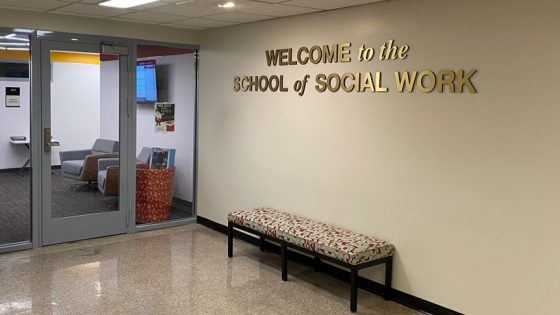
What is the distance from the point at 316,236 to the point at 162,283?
4.66ft

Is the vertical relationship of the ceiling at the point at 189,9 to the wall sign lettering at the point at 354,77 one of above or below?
above

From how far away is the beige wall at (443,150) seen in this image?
336 centimetres

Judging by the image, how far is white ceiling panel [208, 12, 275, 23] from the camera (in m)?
5.08

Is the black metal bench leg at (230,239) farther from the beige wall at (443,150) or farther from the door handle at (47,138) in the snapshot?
the door handle at (47,138)

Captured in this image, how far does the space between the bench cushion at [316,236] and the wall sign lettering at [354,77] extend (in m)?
1.23

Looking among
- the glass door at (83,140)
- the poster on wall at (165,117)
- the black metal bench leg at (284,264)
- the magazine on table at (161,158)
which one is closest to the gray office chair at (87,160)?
the glass door at (83,140)

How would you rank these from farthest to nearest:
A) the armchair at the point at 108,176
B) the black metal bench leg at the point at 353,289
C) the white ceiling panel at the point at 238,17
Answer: the armchair at the point at 108,176 → the white ceiling panel at the point at 238,17 → the black metal bench leg at the point at 353,289

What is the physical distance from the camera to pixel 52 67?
17.7 ft

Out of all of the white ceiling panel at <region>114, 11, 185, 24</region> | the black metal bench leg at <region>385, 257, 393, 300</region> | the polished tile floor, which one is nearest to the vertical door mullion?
the polished tile floor

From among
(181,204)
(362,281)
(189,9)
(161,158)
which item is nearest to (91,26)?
(189,9)

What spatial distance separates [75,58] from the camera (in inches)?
227

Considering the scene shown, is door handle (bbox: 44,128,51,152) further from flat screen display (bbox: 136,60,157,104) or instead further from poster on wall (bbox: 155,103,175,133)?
poster on wall (bbox: 155,103,175,133)

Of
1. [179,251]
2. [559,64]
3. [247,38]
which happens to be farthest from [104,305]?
[559,64]

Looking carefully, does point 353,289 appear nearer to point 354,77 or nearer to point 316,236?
point 316,236
